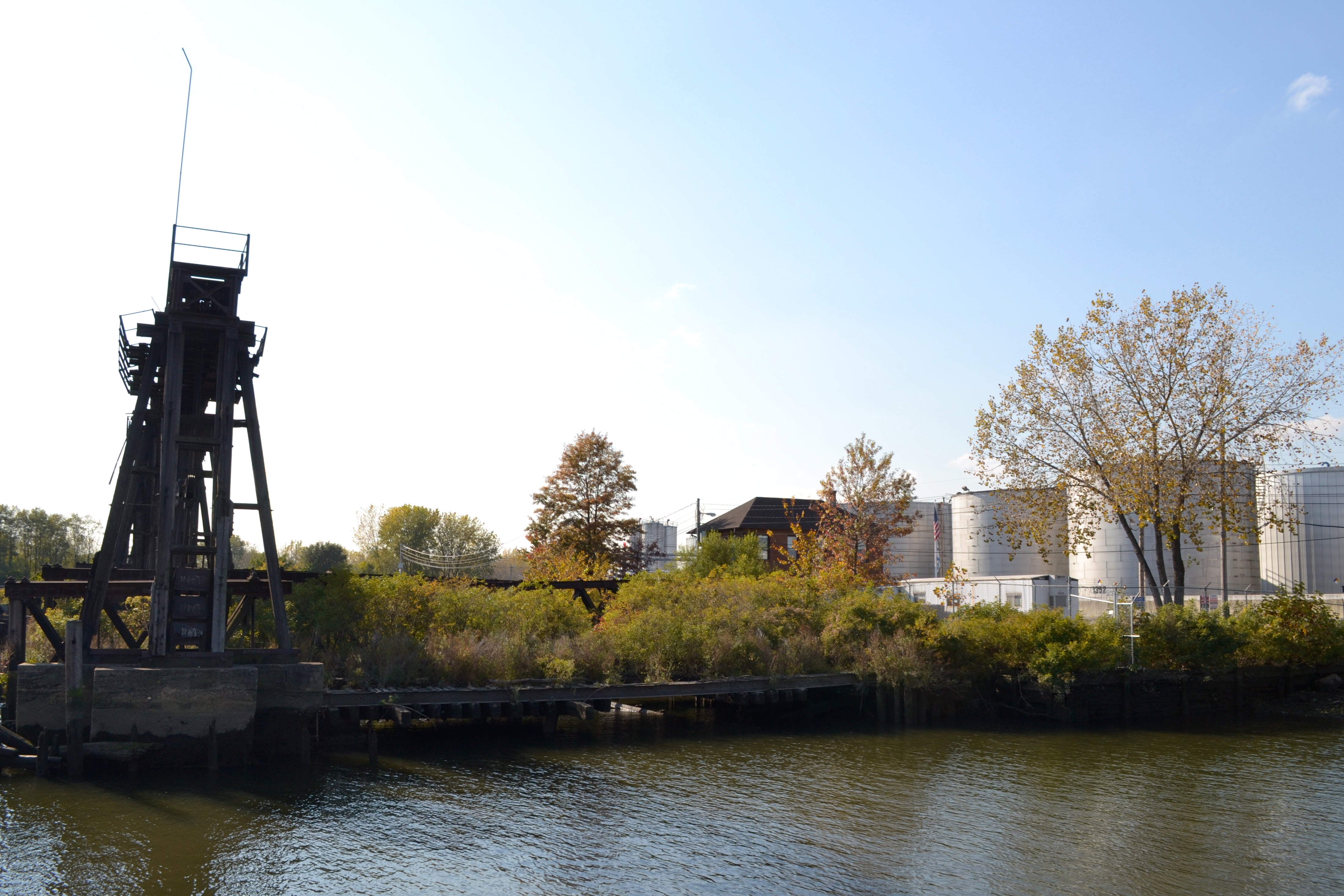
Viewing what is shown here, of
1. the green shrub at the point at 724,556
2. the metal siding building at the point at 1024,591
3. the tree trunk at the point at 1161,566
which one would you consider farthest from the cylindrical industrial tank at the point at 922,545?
the tree trunk at the point at 1161,566

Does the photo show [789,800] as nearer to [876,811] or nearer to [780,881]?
[876,811]

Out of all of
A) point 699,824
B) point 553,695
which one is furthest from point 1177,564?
point 699,824

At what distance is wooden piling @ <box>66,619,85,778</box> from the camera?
16.4 meters

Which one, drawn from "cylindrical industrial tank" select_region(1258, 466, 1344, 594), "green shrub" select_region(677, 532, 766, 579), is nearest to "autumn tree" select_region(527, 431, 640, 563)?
"green shrub" select_region(677, 532, 766, 579)

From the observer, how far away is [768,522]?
68.5 m

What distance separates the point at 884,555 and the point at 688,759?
2390 cm

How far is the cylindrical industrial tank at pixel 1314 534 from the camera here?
42.3 metres

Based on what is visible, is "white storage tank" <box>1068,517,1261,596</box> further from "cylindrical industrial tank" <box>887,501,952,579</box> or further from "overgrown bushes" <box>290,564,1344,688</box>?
"cylindrical industrial tank" <box>887,501,952,579</box>

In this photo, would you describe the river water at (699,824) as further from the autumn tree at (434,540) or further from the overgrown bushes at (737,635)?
the autumn tree at (434,540)

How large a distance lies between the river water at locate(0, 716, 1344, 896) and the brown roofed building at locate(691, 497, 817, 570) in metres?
41.3

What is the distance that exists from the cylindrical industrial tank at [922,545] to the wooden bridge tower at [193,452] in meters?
51.9

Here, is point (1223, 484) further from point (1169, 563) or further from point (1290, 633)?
point (1169, 563)

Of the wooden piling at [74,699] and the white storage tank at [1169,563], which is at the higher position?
the white storage tank at [1169,563]

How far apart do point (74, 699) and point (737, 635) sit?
15.1 metres
